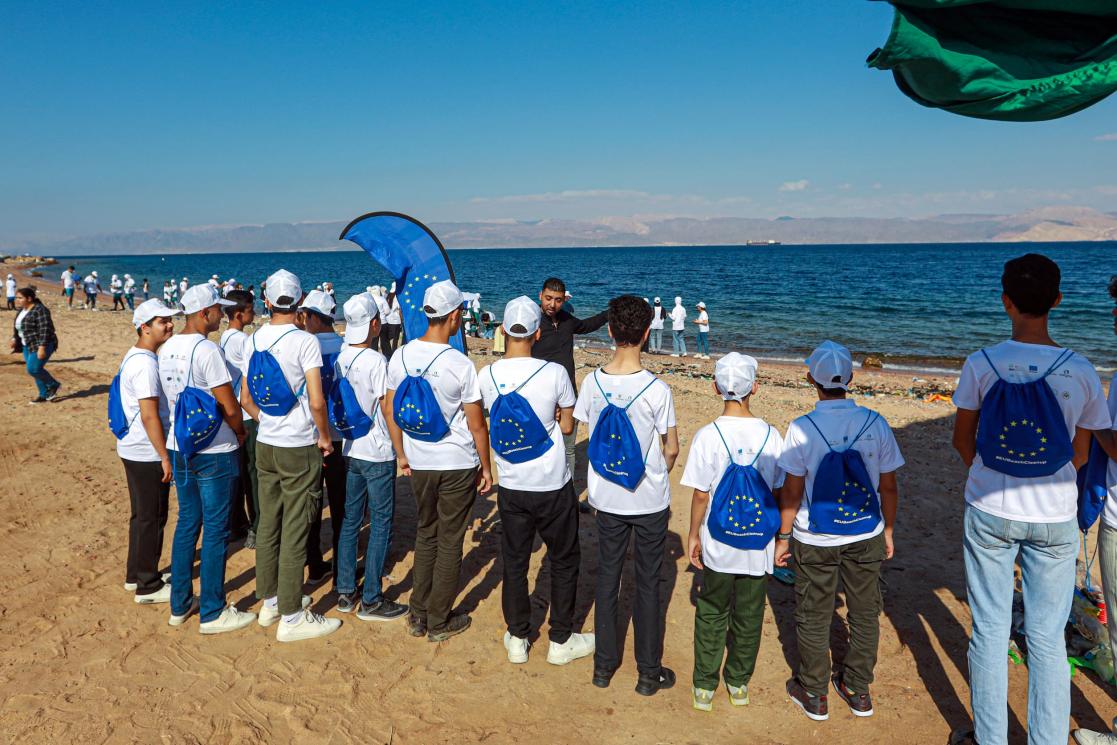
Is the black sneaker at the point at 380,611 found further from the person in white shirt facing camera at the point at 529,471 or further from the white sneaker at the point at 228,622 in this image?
the person in white shirt facing camera at the point at 529,471

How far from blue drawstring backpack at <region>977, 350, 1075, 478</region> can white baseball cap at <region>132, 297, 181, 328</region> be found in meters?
4.79

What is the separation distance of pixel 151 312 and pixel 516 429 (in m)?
2.72

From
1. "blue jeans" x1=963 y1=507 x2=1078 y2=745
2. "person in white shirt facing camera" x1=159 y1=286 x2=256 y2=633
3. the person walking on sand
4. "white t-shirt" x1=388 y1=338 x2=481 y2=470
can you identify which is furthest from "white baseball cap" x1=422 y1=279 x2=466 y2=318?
the person walking on sand

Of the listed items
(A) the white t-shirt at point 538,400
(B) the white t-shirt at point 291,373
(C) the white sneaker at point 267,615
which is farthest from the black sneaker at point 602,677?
(B) the white t-shirt at point 291,373

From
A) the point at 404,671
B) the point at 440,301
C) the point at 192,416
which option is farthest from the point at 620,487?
the point at 192,416

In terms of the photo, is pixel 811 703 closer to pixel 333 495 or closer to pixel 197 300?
pixel 333 495

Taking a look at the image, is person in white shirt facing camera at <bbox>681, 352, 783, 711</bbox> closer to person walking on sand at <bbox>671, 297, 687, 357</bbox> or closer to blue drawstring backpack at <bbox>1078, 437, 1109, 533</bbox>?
blue drawstring backpack at <bbox>1078, 437, 1109, 533</bbox>

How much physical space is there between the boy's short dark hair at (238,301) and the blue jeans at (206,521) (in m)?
1.50

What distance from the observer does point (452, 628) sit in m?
4.55

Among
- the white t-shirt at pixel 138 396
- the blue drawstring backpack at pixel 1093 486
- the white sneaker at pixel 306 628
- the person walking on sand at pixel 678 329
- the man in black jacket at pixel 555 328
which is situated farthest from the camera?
the person walking on sand at pixel 678 329

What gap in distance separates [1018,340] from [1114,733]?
221 cm

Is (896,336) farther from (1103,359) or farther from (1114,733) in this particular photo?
(1114,733)

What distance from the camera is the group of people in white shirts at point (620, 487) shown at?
3145 mm

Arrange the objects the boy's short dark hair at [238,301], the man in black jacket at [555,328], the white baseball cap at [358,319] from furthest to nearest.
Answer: the man in black jacket at [555,328] < the boy's short dark hair at [238,301] < the white baseball cap at [358,319]
